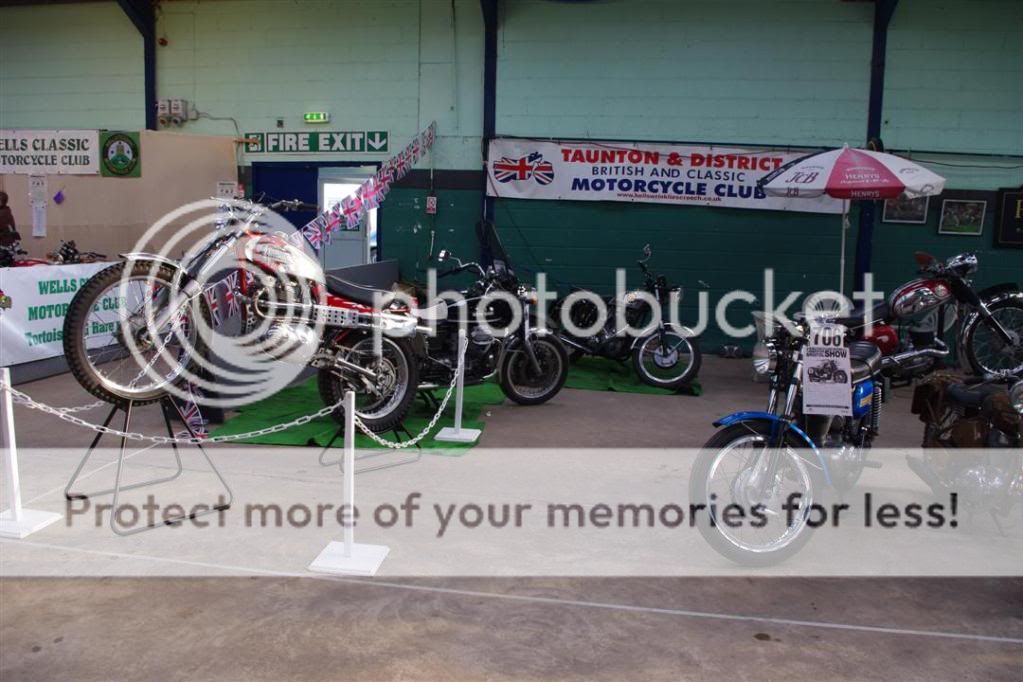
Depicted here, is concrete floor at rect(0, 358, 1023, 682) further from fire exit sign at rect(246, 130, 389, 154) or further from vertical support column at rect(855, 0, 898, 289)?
fire exit sign at rect(246, 130, 389, 154)

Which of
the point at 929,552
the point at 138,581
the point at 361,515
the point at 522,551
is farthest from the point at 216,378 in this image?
the point at 929,552

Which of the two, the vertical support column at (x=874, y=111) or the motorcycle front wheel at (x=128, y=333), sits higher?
the vertical support column at (x=874, y=111)

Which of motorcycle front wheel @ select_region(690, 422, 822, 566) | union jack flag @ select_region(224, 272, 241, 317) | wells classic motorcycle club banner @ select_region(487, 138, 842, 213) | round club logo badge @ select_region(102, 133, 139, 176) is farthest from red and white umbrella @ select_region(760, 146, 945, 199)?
round club logo badge @ select_region(102, 133, 139, 176)

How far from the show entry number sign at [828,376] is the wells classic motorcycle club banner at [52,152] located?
9499 millimetres

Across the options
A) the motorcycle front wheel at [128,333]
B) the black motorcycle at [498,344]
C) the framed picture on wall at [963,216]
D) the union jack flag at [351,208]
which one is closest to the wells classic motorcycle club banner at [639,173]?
the framed picture on wall at [963,216]

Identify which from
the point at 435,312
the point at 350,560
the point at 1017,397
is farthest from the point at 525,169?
the point at 350,560

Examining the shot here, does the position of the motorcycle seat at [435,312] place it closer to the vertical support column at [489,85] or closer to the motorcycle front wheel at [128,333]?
the motorcycle front wheel at [128,333]

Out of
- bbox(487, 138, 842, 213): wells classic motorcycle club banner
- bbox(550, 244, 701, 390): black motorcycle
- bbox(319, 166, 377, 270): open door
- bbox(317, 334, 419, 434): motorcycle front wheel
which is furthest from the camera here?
bbox(319, 166, 377, 270): open door

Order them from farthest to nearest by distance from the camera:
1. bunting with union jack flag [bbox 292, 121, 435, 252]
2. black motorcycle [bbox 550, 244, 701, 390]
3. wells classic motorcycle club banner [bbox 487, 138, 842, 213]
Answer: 1. wells classic motorcycle club banner [bbox 487, 138, 842, 213]
2. bunting with union jack flag [bbox 292, 121, 435, 252]
3. black motorcycle [bbox 550, 244, 701, 390]

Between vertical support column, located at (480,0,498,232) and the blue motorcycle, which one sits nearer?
the blue motorcycle

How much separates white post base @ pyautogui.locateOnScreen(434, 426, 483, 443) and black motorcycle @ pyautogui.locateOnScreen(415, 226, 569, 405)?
411 mm

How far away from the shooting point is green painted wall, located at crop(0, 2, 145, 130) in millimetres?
11555

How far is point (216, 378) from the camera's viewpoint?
6.39 metres

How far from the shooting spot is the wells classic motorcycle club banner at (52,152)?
10.6 m
